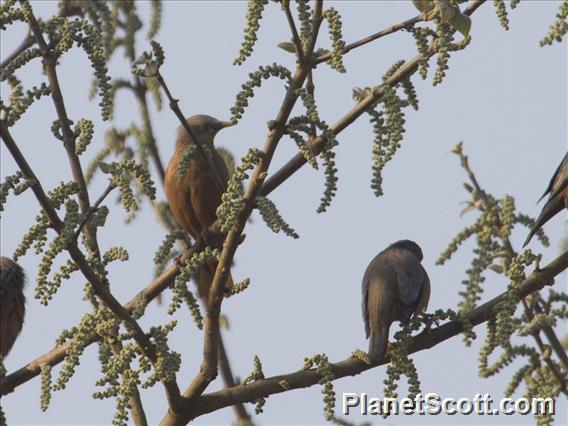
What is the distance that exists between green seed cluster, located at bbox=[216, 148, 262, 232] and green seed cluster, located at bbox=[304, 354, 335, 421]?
0.74 metres

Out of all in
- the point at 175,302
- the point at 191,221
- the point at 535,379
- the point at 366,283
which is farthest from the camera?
the point at 191,221

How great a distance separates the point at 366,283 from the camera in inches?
244

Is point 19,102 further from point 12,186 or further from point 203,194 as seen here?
point 203,194

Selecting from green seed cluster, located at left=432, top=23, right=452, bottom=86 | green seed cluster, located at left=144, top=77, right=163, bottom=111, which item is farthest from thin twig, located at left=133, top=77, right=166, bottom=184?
green seed cluster, located at left=432, top=23, right=452, bottom=86

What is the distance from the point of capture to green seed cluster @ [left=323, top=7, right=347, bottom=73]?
11.7ft

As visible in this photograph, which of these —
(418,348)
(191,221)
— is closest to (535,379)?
(418,348)

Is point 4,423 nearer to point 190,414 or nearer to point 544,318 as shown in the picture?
point 190,414

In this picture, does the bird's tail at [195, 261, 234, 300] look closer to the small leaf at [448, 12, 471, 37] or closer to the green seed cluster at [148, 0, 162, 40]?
the green seed cluster at [148, 0, 162, 40]

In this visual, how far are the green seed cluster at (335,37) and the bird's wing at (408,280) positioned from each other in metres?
2.56

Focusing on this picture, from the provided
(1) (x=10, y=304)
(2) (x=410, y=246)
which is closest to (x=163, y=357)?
(1) (x=10, y=304)

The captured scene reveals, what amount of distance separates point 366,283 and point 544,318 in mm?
1531

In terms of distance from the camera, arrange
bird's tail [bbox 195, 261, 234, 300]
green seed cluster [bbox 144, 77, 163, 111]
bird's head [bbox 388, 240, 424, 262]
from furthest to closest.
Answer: bird's head [bbox 388, 240, 424, 262] → bird's tail [bbox 195, 261, 234, 300] → green seed cluster [bbox 144, 77, 163, 111]

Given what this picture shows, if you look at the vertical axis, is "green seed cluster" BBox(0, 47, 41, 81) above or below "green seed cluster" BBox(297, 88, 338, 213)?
above

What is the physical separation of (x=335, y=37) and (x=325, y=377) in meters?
1.35
